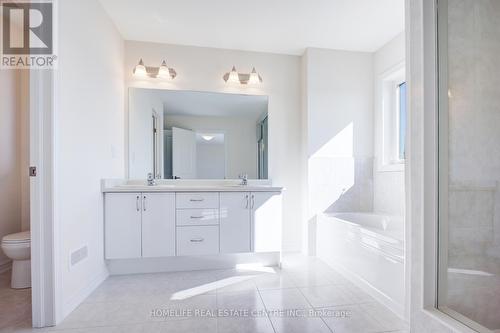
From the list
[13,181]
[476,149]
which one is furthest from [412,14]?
[13,181]

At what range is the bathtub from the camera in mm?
1792

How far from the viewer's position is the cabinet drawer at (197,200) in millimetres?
2393

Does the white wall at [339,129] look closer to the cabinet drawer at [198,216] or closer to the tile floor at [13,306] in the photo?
the cabinet drawer at [198,216]

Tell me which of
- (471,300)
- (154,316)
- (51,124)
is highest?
(51,124)

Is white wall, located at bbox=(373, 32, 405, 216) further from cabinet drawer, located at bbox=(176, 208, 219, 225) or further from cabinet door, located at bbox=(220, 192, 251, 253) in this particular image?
cabinet drawer, located at bbox=(176, 208, 219, 225)

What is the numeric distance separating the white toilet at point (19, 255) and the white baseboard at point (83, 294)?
53cm

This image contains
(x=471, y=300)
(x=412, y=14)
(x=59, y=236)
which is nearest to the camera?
(x=471, y=300)

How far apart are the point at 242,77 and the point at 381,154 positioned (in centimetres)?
190

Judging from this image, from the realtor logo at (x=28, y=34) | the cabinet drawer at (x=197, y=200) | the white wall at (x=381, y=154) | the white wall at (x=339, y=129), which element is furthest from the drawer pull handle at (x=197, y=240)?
the white wall at (x=381, y=154)

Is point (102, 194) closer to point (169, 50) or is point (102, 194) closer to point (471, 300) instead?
point (169, 50)

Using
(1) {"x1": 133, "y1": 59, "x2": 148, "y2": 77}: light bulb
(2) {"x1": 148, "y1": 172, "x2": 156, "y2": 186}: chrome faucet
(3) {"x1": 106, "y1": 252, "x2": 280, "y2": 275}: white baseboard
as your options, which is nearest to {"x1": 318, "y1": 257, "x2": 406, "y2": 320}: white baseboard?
(3) {"x1": 106, "y1": 252, "x2": 280, "y2": 275}: white baseboard

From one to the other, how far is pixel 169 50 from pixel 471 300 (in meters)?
3.34

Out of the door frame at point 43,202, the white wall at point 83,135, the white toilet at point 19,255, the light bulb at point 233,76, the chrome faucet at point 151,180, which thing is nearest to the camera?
the door frame at point 43,202

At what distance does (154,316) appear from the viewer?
1686 millimetres
